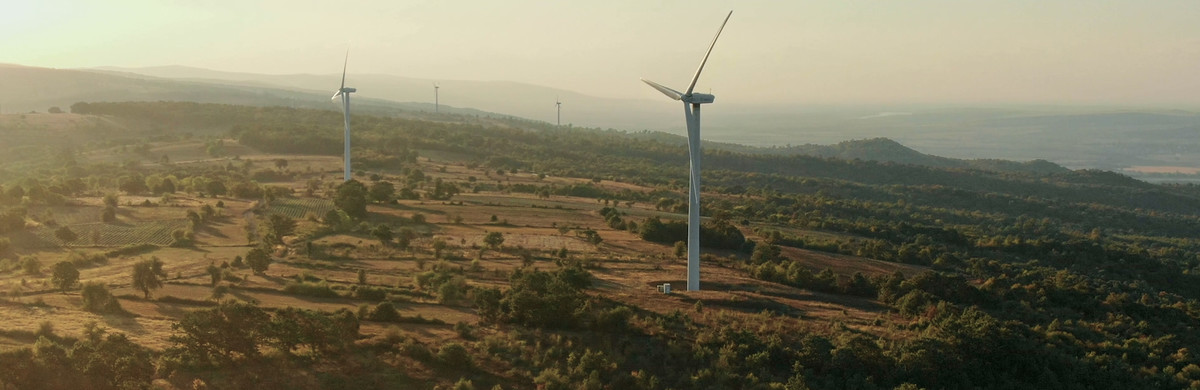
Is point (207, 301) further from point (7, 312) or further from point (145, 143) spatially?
point (145, 143)

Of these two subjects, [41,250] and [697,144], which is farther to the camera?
[41,250]

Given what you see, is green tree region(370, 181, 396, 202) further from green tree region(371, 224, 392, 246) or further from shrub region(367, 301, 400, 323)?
shrub region(367, 301, 400, 323)

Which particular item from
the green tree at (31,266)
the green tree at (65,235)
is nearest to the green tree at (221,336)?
the green tree at (31,266)

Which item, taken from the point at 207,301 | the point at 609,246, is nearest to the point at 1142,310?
the point at 609,246

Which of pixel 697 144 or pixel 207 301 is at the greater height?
pixel 697 144

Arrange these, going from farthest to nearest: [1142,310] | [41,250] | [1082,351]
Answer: [41,250] → [1142,310] → [1082,351]

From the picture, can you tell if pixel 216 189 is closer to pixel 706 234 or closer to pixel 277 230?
pixel 277 230

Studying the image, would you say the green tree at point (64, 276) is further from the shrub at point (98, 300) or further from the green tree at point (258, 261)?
the green tree at point (258, 261)
